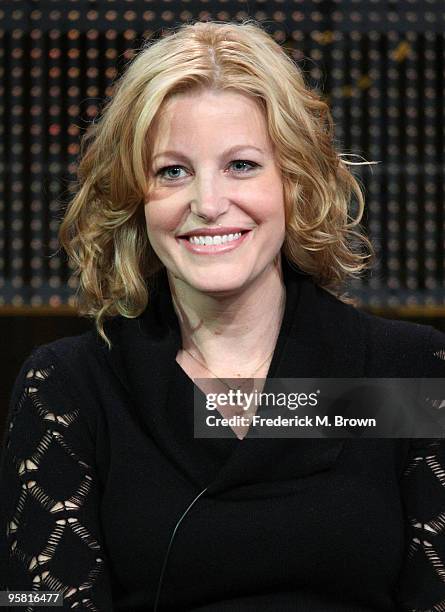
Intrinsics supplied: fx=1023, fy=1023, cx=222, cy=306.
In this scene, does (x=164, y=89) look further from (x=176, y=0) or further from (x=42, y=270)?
(x=42, y=270)

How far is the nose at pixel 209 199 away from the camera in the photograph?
43.6 inches

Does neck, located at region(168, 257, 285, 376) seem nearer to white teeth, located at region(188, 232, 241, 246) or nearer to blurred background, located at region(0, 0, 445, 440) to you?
white teeth, located at region(188, 232, 241, 246)

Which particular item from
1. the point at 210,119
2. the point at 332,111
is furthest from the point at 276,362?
the point at 332,111

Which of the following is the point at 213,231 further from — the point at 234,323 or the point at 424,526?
the point at 424,526

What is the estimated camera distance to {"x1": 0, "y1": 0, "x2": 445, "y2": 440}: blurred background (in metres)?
3.57

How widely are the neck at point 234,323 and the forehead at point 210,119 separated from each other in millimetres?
169

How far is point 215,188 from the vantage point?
111 cm

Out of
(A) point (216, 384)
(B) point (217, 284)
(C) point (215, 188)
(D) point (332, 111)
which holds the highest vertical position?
(D) point (332, 111)

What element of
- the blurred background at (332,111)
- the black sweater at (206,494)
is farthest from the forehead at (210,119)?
the blurred background at (332,111)

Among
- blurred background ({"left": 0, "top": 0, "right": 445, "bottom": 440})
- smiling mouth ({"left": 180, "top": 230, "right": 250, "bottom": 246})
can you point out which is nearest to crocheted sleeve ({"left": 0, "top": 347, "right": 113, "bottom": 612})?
smiling mouth ({"left": 180, "top": 230, "right": 250, "bottom": 246})

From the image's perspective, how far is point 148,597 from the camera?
42.3 inches

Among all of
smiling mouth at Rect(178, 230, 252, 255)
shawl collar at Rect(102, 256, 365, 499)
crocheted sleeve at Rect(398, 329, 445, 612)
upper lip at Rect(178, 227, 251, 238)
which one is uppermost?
upper lip at Rect(178, 227, 251, 238)

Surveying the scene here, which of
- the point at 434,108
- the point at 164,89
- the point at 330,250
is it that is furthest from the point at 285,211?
the point at 434,108

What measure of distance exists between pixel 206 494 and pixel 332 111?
9.34 feet
